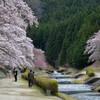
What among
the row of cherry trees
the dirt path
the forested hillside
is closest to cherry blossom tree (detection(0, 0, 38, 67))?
the row of cherry trees

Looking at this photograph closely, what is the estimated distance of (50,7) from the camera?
151 meters

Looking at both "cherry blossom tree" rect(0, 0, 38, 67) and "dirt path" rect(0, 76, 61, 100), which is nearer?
"cherry blossom tree" rect(0, 0, 38, 67)

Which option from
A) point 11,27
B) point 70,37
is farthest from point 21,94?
point 70,37

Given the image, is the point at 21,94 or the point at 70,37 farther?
the point at 70,37

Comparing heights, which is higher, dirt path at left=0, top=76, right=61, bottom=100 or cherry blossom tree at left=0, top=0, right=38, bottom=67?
cherry blossom tree at left=0, top=0, right=38, bottom=67

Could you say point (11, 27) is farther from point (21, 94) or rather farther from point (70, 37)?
point (70, 37)

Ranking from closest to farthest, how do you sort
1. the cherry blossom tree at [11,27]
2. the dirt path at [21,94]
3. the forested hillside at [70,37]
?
1. the cherry blossom tree at [11,27]
2. the dirt path at [21,94]
3. the forested hillside at [70,37]

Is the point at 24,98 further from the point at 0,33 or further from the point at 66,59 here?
the point at 66,59

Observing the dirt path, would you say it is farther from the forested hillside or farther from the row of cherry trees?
the forested hillside

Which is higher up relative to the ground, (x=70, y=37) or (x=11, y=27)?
(x=70, y=37)

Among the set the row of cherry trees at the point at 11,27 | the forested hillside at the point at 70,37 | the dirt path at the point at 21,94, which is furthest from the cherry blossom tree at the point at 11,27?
the forested hillside at the point at 70,37

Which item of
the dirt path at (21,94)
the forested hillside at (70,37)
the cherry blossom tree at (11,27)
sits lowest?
the dirt path at (21,94)

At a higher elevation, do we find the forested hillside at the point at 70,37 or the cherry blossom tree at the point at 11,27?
the forested hillside at the point at 70,37

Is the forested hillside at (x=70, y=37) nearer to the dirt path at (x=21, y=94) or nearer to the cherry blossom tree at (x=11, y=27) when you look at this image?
the dirt path at (x=21, y=94)
